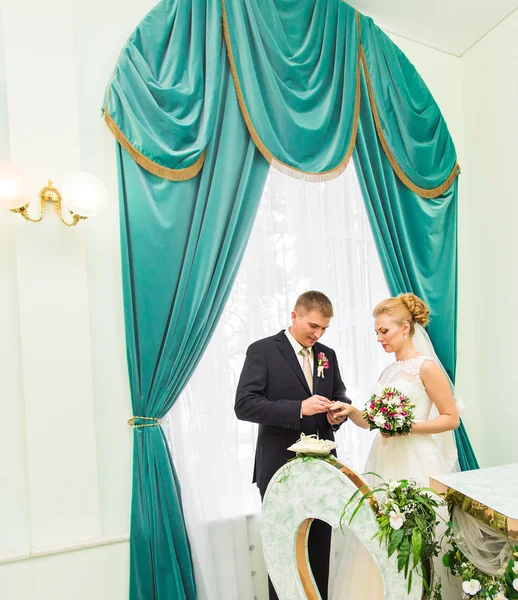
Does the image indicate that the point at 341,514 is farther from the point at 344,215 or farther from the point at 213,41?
the point at 213,41

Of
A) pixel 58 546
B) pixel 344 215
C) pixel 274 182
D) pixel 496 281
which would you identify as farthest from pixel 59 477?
pixel 496 281

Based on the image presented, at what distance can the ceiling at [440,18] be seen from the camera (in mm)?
3494

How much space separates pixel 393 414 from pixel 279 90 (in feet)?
6.58

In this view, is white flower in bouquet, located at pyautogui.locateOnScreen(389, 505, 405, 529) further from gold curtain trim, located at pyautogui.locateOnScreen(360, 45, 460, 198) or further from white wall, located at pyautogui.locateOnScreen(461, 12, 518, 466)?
gold curtain trim, located at pyautogui.locateOnScreen(360, 45, 460, 198)

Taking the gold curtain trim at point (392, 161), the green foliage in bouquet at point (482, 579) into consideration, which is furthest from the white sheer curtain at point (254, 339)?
the green foliage in bouquet at point (482, 579)

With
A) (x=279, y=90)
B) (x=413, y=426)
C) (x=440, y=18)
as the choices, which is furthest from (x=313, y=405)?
(x=440, y=18)

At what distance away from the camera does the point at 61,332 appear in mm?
2479

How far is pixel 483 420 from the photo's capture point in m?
3.81

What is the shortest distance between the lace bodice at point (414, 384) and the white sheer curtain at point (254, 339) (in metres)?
0.68

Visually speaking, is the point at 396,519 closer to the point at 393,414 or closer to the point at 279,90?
the point at 393,414

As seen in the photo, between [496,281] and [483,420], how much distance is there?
1.05m

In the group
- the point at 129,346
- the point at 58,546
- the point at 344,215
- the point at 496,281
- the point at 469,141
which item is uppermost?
the point at 469,141

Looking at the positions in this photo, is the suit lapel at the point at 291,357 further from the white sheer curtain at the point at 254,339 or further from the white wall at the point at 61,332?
the white wall at the point at 61,332

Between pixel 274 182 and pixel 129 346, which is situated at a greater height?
pixel 274 182
